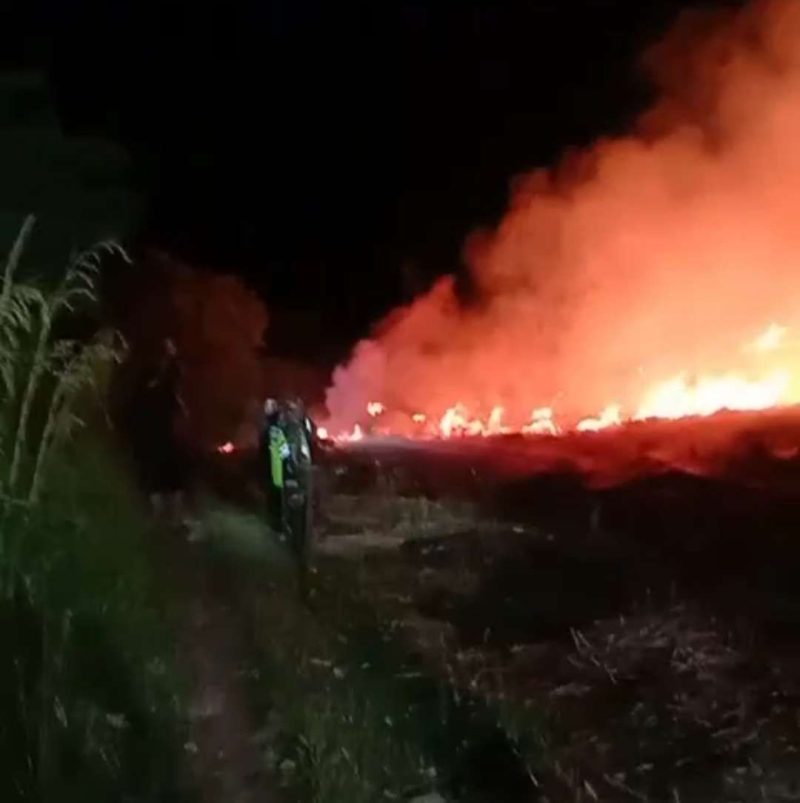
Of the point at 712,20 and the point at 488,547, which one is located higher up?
the point at 712,20

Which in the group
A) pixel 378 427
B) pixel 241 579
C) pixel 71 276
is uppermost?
pixel 71 276

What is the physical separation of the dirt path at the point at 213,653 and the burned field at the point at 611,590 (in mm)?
155

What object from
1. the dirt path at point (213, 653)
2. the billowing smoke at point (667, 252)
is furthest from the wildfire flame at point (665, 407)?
the dirt path at point (213, 653)

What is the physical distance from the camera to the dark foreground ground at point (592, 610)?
1163 mm

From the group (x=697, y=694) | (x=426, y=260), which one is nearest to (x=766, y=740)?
(x=697, y=694)

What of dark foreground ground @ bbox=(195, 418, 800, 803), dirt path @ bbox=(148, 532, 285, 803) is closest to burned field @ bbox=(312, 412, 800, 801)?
dark foreground ground @ bbox=(195, 418, 800, 803)

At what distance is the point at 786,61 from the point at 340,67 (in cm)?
Result: 46

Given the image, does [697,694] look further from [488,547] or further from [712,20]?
[712,20]

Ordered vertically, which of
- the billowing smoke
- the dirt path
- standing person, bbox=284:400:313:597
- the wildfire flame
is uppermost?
the billowing smoke

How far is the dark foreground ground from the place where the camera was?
1.16m

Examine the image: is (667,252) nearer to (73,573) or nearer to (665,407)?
(665,407)

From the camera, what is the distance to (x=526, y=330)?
1186 millimetres

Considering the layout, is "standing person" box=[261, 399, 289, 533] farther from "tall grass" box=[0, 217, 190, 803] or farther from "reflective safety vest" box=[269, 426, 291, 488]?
"tall grass" box=[0, 217, 190, 803]

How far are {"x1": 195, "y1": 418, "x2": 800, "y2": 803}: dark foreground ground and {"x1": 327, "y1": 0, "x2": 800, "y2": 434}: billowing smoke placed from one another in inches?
2.9
